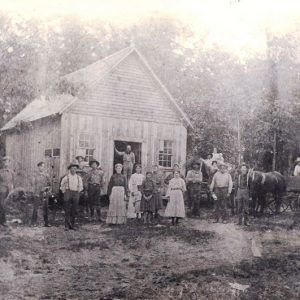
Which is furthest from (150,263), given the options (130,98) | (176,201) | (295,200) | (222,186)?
(295,200)

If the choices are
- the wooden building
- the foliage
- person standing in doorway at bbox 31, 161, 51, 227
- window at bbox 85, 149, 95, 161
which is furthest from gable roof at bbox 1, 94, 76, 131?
window at bbox 85, 149, 95, 161

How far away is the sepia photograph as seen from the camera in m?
5.67

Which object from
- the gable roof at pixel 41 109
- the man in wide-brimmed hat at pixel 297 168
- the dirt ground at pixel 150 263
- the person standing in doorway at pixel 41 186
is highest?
the gable roof at pixel 41 109

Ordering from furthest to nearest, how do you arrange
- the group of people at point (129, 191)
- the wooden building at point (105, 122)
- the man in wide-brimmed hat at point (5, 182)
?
the wooden building at point (105, 122) < the group of people at point (129, 191) < the man in wide-brimmed hat at point (5, 182)

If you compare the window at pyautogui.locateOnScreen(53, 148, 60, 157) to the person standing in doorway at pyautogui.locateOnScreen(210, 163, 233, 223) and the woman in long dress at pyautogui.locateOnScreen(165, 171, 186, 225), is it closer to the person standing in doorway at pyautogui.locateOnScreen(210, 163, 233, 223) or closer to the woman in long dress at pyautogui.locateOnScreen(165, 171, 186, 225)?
the woman in long dress at pyautogui.locateOnScreen(165, 171, 186, 225)

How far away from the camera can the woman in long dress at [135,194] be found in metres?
9.20

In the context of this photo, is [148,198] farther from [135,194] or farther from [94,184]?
[94,184]

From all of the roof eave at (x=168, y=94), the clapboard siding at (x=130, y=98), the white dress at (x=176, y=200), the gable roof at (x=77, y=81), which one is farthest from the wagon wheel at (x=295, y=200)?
the gable roof at (x=77, y=81)

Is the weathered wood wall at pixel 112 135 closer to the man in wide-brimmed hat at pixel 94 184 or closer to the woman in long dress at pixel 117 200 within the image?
the man in wide-brimmed hat at pixel 94 184

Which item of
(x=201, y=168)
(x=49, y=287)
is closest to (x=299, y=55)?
(x=201, y=168)

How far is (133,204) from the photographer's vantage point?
9266 millimetres

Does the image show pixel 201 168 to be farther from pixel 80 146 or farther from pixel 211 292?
pixel 211 292

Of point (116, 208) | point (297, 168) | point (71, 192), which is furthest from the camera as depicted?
point (297, 168)

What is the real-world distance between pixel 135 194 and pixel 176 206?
1029 millimetres
